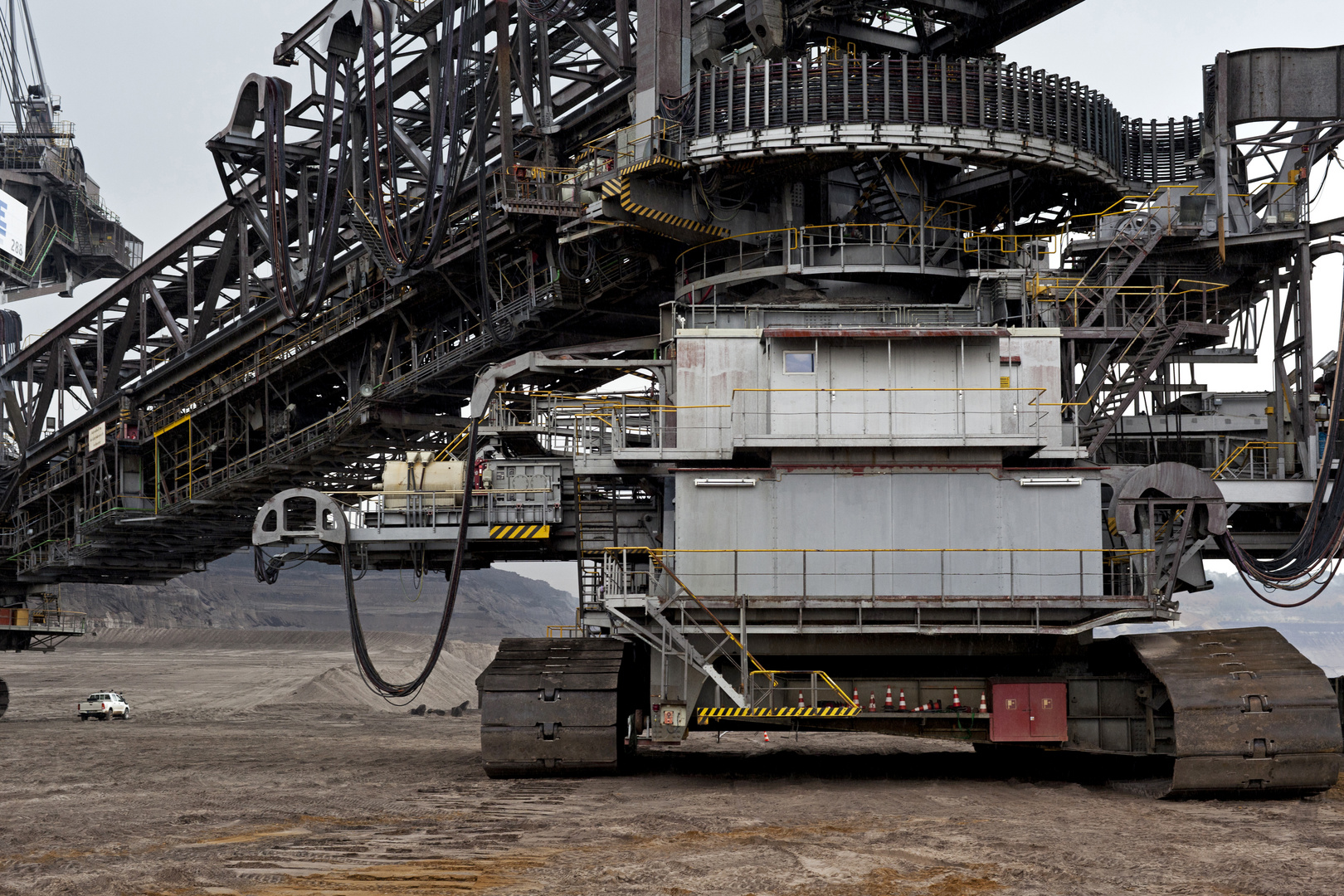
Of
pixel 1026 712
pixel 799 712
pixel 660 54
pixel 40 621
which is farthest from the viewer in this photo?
pixel 40 621

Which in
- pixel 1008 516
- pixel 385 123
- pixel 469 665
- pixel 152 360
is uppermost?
pixel 385 123

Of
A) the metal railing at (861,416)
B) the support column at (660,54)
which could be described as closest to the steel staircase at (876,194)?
the support column at (660,54)

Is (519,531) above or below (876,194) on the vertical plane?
below

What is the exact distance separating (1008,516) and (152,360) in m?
29.7

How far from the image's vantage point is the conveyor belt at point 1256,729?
17.8 m

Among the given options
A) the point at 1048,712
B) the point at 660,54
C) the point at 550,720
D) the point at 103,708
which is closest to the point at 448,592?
the point at 550,720

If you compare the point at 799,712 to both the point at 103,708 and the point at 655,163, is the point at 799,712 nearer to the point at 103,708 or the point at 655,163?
the point at 655,163

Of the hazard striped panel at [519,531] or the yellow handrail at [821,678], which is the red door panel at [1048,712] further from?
the hazard striped panel at [519,531]

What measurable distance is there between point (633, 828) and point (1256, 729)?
8415 millimetres

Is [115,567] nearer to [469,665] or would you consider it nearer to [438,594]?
[469,665]

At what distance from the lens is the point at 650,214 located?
1029 inches

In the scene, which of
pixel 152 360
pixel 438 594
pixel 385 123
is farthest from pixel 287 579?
pixel 385 123

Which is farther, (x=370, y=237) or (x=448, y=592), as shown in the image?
(x=370, y=237)

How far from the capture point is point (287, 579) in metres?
136
